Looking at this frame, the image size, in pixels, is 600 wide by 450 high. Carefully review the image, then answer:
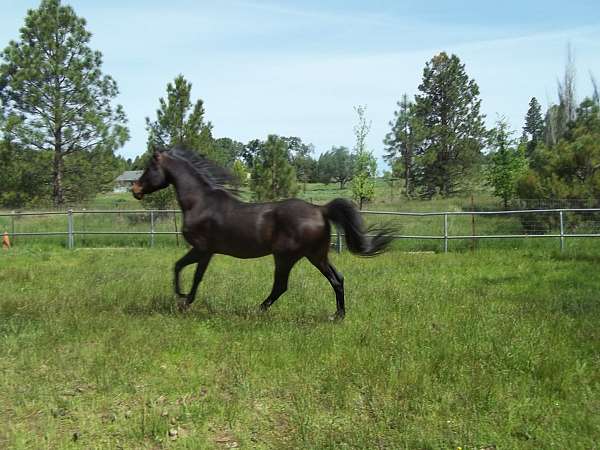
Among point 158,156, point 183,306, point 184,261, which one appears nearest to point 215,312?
point 183,306

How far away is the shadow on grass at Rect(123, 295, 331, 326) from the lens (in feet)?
21.1

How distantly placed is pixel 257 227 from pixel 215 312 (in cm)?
126

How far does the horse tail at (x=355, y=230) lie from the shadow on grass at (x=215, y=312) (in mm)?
1002

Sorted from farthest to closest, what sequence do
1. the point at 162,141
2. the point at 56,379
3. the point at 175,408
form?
the point at 162,141, the point at 56,379, the point at 175,408

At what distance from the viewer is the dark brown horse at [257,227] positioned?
6617 millimetres

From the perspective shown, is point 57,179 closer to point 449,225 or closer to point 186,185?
point 449,225

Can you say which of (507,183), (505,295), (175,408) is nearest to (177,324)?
(175,408)

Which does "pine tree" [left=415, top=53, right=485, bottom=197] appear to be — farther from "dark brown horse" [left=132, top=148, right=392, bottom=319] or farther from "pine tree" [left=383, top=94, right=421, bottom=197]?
"dark brown horse" [left=132, top=148, right=392, bottom=319]

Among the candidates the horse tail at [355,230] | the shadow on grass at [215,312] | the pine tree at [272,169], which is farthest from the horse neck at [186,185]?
the pine tree at [272,169]

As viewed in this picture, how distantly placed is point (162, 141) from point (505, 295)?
14.2 metres

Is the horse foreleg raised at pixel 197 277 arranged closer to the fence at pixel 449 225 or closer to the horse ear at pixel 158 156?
the horse ear at pixel 158 156

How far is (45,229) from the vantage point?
61.8 feet

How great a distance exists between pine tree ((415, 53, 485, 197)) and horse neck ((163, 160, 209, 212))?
100 ft

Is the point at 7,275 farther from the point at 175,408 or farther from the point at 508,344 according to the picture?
the point at 508,344
